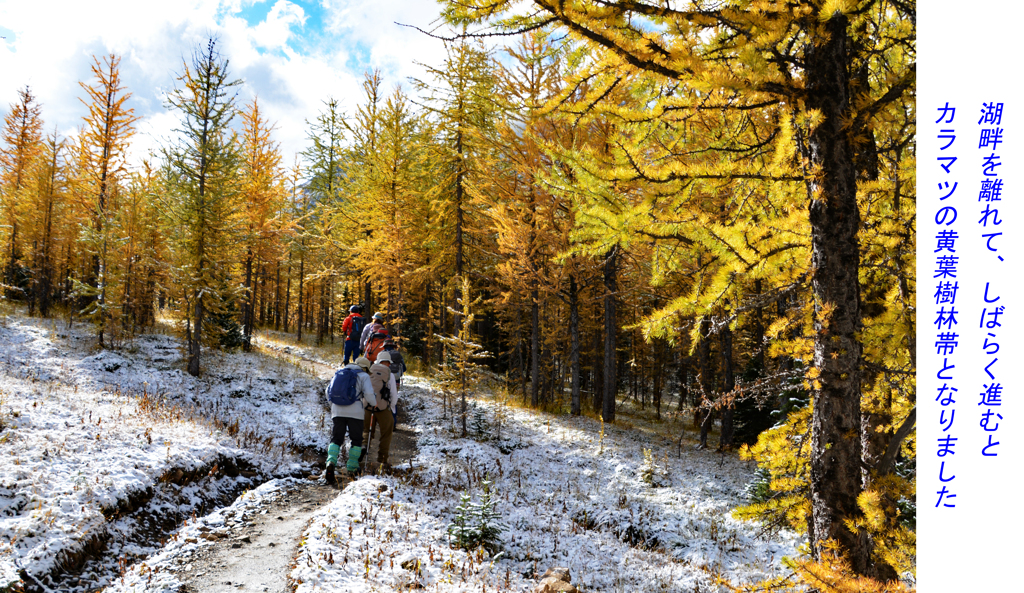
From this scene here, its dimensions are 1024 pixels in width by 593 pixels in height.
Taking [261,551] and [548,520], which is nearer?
[261,551]

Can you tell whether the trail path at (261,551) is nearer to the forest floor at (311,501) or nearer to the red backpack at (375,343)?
the forest floor at (311,501)

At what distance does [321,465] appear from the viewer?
30.7 ft

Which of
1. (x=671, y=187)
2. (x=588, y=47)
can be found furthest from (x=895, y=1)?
(x=588, y=47)

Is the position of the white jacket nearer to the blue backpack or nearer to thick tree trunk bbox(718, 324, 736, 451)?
the blue backpack

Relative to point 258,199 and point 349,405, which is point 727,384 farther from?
point 258,199

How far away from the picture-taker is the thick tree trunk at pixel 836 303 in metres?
3.20

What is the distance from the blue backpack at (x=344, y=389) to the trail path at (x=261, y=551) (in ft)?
5.05

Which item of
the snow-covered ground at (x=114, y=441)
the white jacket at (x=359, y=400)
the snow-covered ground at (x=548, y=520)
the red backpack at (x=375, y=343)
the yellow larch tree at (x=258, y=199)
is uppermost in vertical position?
the yellow larch tree at (x=258, y=199)

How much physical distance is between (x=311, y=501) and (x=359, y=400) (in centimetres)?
171

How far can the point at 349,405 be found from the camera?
25.5 feet

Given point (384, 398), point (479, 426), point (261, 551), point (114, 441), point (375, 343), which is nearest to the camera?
point (261, 551)

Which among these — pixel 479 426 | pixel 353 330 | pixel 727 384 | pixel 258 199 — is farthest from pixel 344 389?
pixel 258 199

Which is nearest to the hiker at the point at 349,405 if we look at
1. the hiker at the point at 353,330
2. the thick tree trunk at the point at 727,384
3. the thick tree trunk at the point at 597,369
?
the hiker at the point at 353,330
